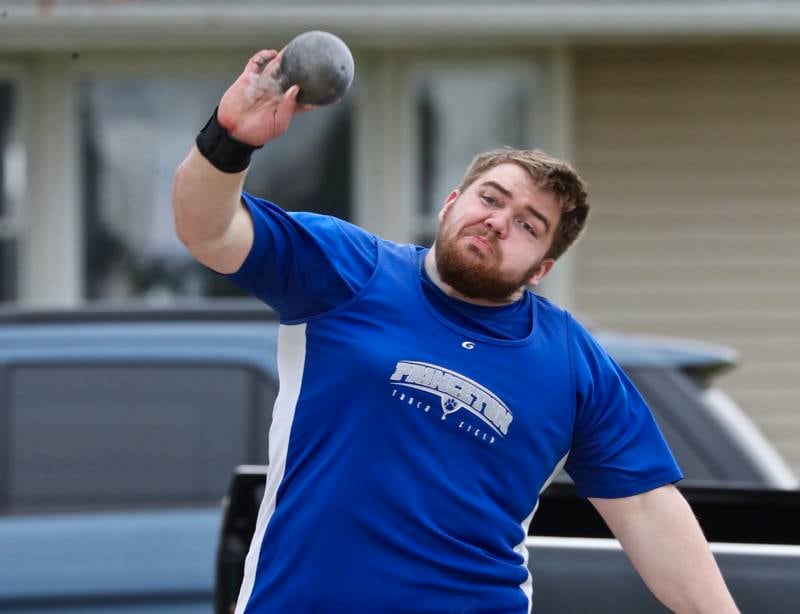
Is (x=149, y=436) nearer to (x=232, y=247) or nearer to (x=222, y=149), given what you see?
(x=232, y=247)

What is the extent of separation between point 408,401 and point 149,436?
2.17m

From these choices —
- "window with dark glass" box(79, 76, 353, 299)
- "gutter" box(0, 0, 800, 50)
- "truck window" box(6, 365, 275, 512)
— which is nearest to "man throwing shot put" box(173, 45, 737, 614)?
"truck window" box(6, 365, 275, 512)

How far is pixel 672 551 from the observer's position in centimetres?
263

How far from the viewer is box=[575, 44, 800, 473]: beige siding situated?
27.3 ft

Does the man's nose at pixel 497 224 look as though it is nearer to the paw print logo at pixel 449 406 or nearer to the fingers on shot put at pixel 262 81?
the paw print logo at pixel 449 406

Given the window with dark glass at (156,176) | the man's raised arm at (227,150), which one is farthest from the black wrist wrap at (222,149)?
the window with dark glass at (156,176)

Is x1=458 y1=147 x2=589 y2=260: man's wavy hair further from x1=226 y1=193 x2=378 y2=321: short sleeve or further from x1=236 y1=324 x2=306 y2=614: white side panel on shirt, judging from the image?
x1=236 y1=324 x2=306 y2=614: white side panel on shirt

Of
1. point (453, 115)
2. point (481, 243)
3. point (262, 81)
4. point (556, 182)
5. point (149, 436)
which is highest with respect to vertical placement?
point (262, 81)

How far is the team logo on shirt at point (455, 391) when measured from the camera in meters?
2.39

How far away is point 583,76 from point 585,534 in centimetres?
532

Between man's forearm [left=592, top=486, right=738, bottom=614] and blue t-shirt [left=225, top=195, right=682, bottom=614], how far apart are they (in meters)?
0.23

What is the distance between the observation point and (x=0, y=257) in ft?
27.4

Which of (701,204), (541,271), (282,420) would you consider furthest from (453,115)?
(282,420)

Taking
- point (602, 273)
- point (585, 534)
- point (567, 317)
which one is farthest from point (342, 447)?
point (602, 273)
